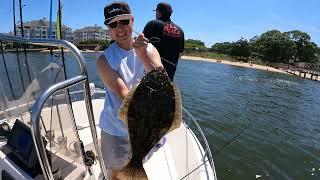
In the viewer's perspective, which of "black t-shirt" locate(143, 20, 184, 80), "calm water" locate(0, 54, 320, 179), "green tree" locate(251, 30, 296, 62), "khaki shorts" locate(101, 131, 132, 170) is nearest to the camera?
"khaki shorts" locate(101, 131, 132, 170)

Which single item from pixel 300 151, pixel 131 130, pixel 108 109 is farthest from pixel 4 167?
pixel 300 151

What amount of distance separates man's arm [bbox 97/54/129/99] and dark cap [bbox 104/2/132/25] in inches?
14.9

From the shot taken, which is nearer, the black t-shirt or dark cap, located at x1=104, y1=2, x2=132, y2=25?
A: dark cap, located at x1=104, y1=2, x2=132, y2=25

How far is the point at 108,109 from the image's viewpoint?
10.1 feet

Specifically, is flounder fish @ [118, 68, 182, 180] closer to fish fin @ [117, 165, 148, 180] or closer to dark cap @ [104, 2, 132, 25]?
fish fin @ [117, 165, 148, 180]

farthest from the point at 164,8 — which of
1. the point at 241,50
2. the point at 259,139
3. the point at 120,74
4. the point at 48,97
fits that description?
the point at 241,50

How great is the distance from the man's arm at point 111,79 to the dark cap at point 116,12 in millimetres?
378

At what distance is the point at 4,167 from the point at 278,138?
526 inches

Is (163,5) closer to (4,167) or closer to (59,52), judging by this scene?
(59,52)

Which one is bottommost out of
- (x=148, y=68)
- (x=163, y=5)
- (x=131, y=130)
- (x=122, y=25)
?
(x=131, y=130)

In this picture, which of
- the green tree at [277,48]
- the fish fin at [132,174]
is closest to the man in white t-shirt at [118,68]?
the fish fin at [132,174]

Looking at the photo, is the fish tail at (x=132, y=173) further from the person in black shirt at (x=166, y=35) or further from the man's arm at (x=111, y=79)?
the person in black shirt at (x=166, y=35)

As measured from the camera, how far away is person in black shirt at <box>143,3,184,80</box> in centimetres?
528

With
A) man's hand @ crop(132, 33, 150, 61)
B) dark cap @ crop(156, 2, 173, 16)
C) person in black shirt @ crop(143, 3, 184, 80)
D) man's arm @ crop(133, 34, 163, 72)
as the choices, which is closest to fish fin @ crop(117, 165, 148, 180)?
man's arm @ crop(133, 34, 163, 72)
